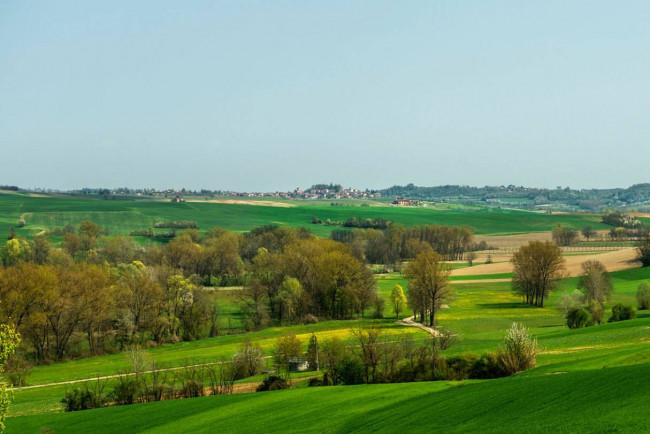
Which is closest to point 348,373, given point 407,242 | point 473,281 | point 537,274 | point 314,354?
point 314,354

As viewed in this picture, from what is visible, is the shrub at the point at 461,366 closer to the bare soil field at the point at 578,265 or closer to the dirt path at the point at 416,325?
the dirt path at the point at 416,325

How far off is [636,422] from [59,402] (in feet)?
122

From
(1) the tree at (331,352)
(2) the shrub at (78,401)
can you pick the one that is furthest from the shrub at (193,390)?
(1) the tree at (331,352)

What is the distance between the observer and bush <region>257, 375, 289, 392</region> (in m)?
40.5

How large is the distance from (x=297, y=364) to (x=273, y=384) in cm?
1046

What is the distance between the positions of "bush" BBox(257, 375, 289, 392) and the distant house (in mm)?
9532

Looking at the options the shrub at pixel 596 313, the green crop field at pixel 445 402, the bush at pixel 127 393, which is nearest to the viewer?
the green crop field at pixel 445 402

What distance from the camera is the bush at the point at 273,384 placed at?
133 ft

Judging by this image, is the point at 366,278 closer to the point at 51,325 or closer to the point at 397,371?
the point at 51,325

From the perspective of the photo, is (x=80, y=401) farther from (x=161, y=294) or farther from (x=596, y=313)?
(x=596, y=313)

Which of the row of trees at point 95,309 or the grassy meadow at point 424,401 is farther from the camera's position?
the row of trees at point 95,309

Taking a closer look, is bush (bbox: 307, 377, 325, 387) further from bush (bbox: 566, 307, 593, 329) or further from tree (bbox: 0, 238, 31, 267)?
tree (bbox: 0, 238, 31, 267)

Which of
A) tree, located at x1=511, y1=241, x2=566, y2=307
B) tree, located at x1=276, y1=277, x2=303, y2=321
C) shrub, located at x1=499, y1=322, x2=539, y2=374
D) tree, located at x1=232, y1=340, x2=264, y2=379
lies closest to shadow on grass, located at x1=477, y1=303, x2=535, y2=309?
tree, located at x1=511, y1=241, x2=566, y2=307

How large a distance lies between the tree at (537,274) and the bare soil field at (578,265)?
2111 cm
